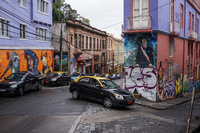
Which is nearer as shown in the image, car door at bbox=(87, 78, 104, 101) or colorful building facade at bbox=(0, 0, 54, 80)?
car door at bbox=(87, 78, 104, 101)

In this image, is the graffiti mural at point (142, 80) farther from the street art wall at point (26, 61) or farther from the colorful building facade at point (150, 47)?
the street art wall at point (26, 61)

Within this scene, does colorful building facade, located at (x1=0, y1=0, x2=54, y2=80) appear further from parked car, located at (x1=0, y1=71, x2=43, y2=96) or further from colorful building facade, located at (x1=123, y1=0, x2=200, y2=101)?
colorful building facade, located at (x1=123, y1=0, x2=200, y2=101)

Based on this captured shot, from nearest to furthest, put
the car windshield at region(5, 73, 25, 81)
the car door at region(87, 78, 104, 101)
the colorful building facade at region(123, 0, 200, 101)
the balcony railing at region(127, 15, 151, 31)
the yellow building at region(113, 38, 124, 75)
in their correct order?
the car door at region(87, 78, 104, 101) → the car windshield at region(5, 73, 25, 81) → the balcony railing at region(127, 15, 151, 31) → the colorful building facade at region(123, 0, 200, 101) → the yellow building at region(113, 38, 124, 75)

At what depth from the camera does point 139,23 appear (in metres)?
14.5

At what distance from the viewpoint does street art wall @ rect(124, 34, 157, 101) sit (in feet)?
47.4

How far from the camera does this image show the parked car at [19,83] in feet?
41.3

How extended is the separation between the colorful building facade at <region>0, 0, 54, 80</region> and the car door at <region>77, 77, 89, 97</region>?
6750mm

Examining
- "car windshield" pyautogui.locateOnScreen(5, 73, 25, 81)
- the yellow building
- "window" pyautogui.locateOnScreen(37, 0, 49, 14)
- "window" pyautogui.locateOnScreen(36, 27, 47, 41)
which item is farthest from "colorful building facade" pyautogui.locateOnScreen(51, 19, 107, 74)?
"car windshield" pyautogui.locateOnScreen(5, 73, 25, 81)

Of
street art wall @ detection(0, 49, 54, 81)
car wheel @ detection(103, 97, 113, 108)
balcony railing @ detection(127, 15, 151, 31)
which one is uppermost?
balcony railing @ detection(127, 15, 151, 31)

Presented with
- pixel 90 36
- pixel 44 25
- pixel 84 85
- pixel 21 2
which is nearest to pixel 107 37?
pixel 90 36

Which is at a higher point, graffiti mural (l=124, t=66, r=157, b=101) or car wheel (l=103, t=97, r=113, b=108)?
graffiti mural (l=124, t=66, r=157, b=101)

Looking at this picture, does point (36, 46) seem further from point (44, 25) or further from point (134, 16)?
point (134, 16)

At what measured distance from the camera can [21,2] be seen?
68.1 ft

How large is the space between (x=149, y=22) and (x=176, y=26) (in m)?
4.63
